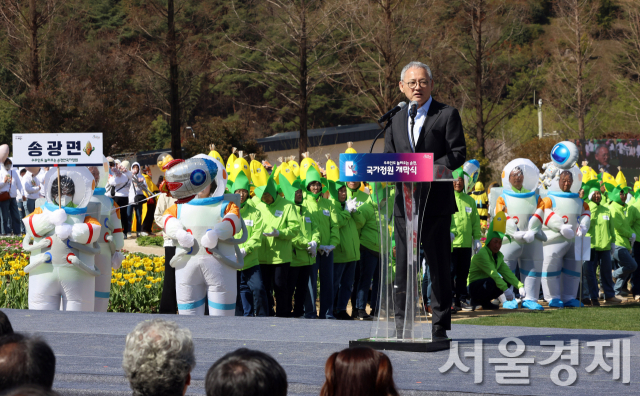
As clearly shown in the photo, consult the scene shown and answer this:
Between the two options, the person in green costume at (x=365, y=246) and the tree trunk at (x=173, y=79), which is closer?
the person in green costume at (x=365, y=246)

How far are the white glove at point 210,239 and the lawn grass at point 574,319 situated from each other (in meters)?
3.60

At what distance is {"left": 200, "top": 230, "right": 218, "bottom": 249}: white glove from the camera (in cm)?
745

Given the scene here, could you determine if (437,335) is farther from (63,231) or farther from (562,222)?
(562,222)

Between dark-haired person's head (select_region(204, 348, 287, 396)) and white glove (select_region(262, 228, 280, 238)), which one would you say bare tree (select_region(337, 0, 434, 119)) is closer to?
white glove (select_region(262, 228, 280, 238))

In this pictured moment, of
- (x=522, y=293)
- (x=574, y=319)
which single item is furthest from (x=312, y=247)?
(x=522, y=293)

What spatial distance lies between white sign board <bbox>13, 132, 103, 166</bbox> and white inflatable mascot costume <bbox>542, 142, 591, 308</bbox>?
6413 mm

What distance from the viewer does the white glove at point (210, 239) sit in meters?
7.45

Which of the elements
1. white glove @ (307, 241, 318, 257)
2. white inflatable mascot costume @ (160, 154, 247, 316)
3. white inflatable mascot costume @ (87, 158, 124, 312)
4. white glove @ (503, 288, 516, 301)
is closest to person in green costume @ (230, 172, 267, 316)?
white glove @ (307, 241, 318, 257)

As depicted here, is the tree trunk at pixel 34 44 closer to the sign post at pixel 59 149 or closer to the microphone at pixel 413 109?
the sign post at pixel 59 149

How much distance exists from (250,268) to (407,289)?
4730mm

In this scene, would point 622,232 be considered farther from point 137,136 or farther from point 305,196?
point 137,136

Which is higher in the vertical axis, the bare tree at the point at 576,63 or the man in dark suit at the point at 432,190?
the bare tree at the point at 576,63

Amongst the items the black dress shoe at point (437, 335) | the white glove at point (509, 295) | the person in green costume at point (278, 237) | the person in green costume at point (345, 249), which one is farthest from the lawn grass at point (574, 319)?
the black dress shoe at point (437, 335)

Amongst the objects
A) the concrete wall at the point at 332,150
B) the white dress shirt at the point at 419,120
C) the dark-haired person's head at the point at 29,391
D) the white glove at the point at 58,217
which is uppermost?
the concrete wall at the point at 332,150
